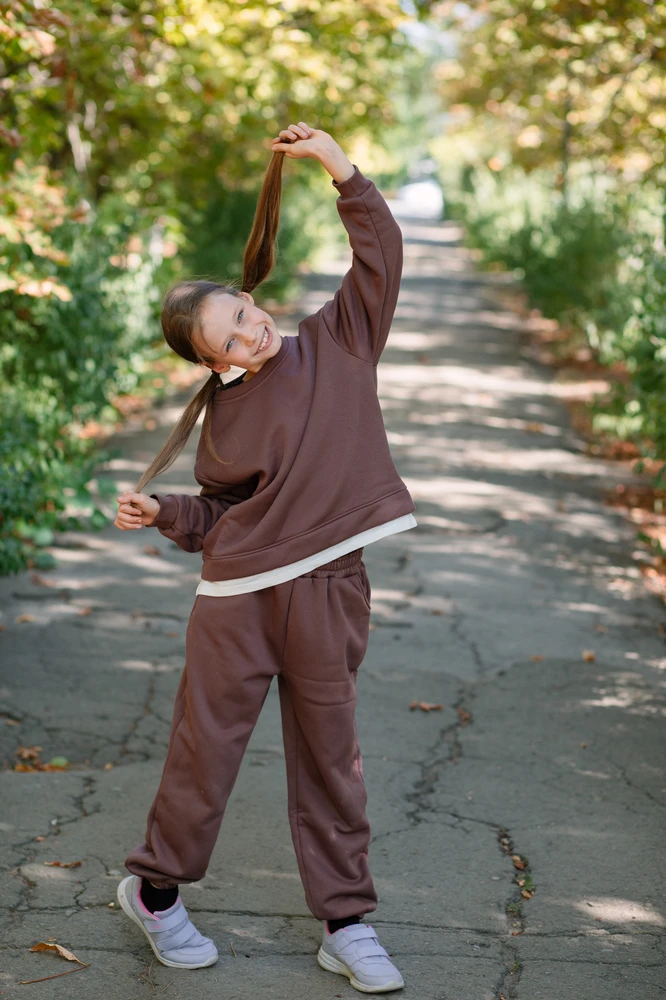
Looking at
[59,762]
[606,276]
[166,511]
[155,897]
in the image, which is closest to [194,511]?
[166,511]

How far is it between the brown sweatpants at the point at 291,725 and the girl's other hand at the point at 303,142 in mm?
910

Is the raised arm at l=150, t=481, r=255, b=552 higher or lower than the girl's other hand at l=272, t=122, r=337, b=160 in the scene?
lower

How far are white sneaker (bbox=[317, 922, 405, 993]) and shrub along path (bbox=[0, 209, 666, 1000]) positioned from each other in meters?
0.05

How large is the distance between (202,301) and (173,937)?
1.53m

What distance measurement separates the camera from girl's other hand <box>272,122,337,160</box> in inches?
98.7

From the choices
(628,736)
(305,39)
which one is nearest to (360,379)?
(628,736)

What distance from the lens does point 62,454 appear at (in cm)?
509

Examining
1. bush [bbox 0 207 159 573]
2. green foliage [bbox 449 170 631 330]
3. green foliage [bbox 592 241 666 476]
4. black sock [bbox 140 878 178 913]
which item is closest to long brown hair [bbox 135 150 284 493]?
black sock [bbox 140 878 178 913]

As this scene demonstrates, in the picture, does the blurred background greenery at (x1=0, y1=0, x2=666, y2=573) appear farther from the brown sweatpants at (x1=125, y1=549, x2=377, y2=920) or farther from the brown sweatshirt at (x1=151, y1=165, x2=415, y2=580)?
the brown sweatpants at (x1=125, y1=549, x2=377, y2=920)

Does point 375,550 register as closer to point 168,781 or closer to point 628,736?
point 628,736

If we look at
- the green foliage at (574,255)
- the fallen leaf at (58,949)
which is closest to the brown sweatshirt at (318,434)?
the fallen leaf at (58,949)

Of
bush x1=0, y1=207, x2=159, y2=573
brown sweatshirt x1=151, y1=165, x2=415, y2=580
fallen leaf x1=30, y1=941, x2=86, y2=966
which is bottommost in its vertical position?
fallen leaf x1=30, y1=941, x2=86, y2=966

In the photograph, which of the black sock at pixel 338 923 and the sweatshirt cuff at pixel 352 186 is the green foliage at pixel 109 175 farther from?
the black sock at pixel 338 923

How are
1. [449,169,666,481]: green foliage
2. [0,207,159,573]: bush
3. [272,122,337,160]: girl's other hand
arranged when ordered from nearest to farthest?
[272,122,337,160]: girl's other hand → [0,207,159,573]: bush → [449,169,666,481]: green foliage
